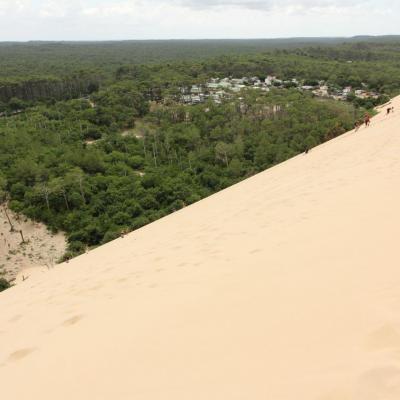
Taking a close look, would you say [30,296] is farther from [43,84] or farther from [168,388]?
[43,84]

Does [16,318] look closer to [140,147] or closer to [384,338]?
[384,338]

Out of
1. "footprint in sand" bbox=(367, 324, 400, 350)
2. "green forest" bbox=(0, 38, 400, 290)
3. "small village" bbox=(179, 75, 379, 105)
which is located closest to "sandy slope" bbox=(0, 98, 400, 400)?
"footprint in sand" bbox=(367, 324, 400, 350)

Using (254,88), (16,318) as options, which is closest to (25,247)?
(16,318)

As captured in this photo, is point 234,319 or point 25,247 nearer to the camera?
point 234,319

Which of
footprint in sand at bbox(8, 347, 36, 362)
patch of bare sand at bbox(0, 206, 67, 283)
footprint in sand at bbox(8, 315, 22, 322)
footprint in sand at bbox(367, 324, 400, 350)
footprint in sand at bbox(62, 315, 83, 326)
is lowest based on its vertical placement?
patch of bare sand at bbox(0, 206, 67, 283)

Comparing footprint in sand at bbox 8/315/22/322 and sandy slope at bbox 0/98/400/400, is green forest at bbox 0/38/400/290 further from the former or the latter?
footprint in sand at bbox 8/315/22/322

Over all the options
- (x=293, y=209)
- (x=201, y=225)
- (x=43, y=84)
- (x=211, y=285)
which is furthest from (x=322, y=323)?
(x=43, y=84)
